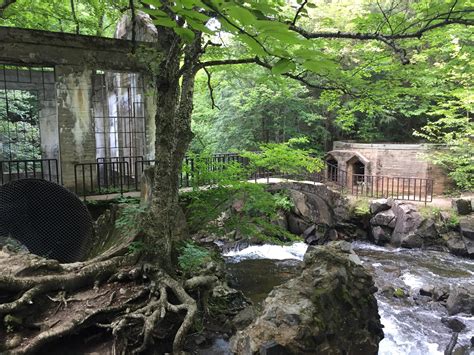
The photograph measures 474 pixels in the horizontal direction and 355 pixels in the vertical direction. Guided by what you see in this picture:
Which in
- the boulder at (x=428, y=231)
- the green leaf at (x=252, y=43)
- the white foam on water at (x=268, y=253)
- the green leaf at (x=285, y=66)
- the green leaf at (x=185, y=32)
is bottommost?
the white foam on water at (x=268, y=253)

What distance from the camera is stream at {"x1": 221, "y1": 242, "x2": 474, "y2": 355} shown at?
761cm

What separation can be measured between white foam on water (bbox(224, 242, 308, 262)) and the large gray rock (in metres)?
3.74

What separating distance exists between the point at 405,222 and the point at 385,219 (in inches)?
30.9

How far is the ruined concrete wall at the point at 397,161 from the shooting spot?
17000mm

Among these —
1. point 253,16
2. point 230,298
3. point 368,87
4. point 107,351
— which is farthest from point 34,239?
point 253,16

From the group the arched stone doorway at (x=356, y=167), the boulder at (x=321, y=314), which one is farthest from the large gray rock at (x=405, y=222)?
the boulder at (x=321, y=314)

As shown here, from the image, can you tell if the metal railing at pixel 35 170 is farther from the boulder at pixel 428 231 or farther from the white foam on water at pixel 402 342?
the boulder at pixel 428 231

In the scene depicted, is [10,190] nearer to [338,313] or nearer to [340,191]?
A: [338,313]

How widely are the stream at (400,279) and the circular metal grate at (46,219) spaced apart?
4123mm

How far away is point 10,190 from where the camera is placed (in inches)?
260

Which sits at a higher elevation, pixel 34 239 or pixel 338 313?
pixel 34 239

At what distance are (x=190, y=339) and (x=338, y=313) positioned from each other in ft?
7.75

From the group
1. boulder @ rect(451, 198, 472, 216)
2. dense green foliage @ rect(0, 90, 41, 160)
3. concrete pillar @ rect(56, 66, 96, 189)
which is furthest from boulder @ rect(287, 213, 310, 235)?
dense green foliage @ rect(0, 90, 41, 160)

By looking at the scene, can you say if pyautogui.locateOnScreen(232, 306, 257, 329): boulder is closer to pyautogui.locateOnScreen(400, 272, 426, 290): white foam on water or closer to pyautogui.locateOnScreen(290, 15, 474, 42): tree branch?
pyautogui.locateOnScreen(290, 15, 474, 42): tree branch
